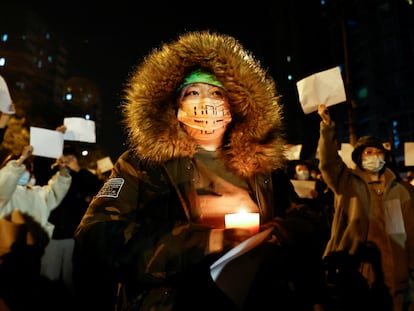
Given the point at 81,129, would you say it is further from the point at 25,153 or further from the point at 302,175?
the point at 302,175

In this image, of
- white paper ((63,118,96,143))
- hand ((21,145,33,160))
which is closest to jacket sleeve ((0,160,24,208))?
hand ((21,145,33,160))

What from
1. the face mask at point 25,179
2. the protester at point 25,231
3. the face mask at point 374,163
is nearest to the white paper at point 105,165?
the protester at point 25,231

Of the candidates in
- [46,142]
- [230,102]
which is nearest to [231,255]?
[230,102]

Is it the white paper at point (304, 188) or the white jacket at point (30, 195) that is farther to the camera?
the white paper at point (304, 188)

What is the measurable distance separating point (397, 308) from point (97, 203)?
4.28m

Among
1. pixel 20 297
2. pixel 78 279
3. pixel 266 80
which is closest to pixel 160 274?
pixel 266 80

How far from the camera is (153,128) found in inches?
92.0

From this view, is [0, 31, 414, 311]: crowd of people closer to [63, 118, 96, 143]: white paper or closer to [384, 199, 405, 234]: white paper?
[384, 199, 405, 234]: white paper

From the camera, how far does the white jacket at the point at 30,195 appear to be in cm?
605

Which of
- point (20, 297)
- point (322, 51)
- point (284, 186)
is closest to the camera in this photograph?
point (284, 186)

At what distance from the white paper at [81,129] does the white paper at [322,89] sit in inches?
122

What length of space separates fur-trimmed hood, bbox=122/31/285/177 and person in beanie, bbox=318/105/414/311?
2.30 m

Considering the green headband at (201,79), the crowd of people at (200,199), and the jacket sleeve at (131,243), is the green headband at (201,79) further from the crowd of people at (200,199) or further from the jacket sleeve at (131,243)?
the jacket sleeve at (131,243)

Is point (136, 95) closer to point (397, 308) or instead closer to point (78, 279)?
point (397, 308)
